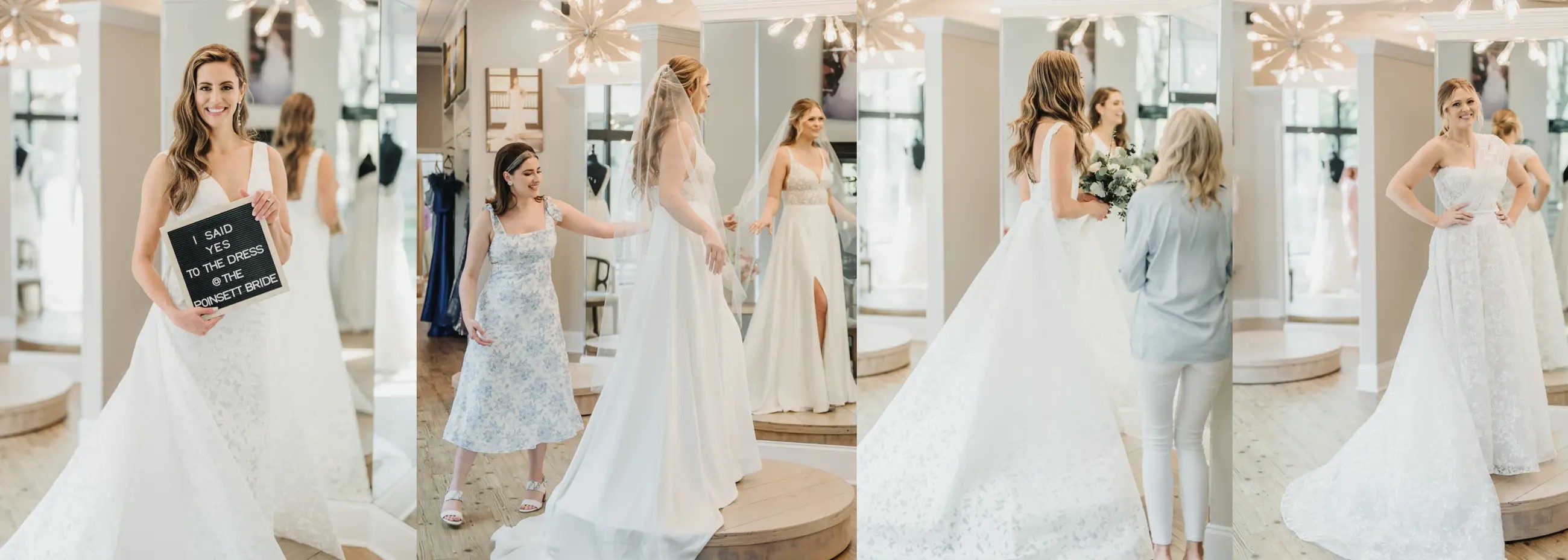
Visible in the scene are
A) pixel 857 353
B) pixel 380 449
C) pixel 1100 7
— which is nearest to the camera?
pixel 1100 7

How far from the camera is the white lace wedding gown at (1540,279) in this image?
2.99 metres

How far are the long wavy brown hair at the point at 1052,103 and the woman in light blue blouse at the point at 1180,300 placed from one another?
0.76ft

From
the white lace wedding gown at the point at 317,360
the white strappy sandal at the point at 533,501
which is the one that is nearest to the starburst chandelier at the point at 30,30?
the white lace wedding gown at the point at 317,360

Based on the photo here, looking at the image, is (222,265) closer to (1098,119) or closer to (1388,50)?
(1098,119)

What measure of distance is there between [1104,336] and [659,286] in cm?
125

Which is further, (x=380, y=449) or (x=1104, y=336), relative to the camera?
(x=380, y=449)

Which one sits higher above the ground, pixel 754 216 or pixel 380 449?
pixel 754 216

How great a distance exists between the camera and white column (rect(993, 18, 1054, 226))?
302 cm

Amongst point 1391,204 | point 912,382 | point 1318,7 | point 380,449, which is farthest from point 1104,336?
point 380,449

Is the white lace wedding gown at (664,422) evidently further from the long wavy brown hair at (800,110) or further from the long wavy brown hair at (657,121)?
the long wavy brown hair at (800,110)

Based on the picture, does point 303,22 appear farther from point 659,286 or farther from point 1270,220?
point 1270,220

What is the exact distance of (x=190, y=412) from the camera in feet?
10.1

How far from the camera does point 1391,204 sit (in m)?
3.05

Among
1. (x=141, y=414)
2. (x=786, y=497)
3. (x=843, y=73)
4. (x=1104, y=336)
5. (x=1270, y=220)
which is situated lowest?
(x=786, y=497)
